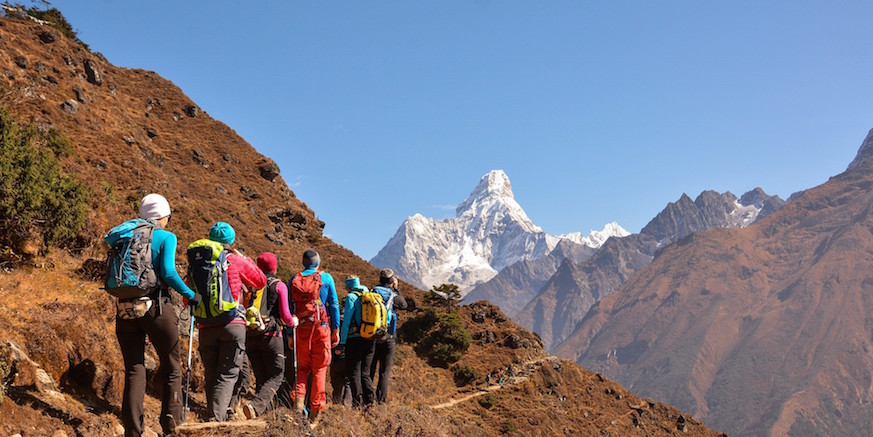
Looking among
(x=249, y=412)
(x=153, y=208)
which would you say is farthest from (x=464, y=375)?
(x=153, y=208)

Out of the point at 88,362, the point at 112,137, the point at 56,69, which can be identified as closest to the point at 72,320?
the point at 88,362

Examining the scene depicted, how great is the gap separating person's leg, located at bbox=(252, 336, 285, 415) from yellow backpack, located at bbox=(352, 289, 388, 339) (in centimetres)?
142

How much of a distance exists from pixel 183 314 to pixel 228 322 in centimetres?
702

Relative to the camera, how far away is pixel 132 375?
648cm

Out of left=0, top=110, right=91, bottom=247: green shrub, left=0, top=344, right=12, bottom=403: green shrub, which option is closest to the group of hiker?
left=0, top=344, right=12, bottom=403: green shrub

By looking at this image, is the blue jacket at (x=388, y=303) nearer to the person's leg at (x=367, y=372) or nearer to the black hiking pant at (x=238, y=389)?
the person's leg at (x=367, y=372)

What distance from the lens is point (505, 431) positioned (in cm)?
3066

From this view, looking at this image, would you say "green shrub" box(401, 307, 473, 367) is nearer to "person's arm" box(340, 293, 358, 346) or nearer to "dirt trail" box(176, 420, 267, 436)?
"person's arm" box(340, 293, 358, 346)

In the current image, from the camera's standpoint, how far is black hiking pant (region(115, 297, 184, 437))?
6.41 m

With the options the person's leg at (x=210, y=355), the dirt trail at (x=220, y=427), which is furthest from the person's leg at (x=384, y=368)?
the dirt trail at (x=220, y=427)

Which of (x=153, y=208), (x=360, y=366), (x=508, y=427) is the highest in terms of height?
(x=153, y=208)

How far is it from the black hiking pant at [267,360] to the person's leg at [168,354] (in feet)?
4.29

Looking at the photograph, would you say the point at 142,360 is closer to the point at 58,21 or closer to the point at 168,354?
the point at 168,354

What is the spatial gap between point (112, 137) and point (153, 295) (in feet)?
119
